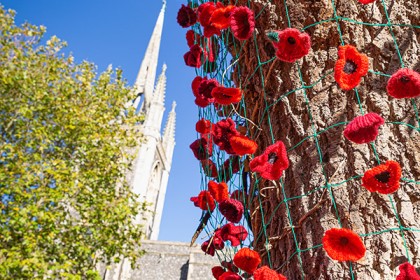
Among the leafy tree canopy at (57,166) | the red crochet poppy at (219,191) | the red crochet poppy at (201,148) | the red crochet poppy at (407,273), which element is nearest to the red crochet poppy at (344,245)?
the red crochet poppy at (407,273)

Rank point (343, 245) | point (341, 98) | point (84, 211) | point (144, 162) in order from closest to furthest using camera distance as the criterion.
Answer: point (343, 245) < point (341, 98) < point (84, 211) < point (144, 162)

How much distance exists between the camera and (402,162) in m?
1.45

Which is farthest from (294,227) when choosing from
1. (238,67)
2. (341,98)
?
(238,67)

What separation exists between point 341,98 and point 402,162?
35 cm

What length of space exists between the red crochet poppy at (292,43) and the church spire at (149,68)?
2799 cm

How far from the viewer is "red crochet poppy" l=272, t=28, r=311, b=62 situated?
145cm

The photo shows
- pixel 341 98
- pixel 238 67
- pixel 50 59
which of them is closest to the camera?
pixel 341 98

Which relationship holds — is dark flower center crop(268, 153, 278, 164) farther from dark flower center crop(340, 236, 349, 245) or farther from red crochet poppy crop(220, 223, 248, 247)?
red crochet poppy crop(220, 223, 248, 247)

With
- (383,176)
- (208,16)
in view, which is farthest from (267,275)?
(208,16)

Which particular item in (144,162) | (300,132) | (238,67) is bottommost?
(300,132)

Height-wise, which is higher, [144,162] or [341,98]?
[144,162]

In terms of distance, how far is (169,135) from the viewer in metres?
36.0

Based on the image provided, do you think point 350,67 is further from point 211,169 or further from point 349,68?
point 211,169

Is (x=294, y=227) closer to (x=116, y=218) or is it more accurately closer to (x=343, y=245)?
(x=343, y=245)
